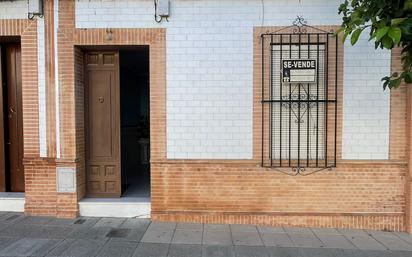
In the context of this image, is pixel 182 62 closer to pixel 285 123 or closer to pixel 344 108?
pixel 285 123

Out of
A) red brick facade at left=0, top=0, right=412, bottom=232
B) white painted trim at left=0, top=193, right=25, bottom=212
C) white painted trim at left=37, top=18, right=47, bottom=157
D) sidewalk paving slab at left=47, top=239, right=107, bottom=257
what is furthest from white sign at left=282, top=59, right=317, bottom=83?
white painted trim at left=0, top=193, right=25, bottom=212

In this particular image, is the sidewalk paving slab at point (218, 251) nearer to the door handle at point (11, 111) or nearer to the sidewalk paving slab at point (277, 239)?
the sidewalk paving slab at point (277, 239)

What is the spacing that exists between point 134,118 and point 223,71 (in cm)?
459

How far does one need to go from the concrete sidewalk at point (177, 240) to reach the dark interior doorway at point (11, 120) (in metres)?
0.95

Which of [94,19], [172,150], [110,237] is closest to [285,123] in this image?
[172,150]

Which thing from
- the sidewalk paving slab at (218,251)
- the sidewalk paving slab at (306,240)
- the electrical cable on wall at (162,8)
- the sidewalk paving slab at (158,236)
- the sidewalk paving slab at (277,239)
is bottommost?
the sidewalk paving slab at (306,240)

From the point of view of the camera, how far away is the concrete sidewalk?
14.6ft

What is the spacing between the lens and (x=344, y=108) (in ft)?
17.6

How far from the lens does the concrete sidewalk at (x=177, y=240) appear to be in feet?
14.6

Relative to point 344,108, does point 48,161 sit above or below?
below

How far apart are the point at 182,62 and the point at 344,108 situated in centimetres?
273

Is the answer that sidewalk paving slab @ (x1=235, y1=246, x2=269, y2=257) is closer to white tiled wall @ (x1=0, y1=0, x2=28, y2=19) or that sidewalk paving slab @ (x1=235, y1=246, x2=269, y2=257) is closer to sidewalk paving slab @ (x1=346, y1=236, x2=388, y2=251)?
sidewalk paving slab @ (x1=346, y1=236, x2=388, y2=251)

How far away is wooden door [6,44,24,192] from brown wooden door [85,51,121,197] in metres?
1.38

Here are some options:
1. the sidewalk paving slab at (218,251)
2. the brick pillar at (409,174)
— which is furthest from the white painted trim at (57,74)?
the brick pillar at (409,174)
